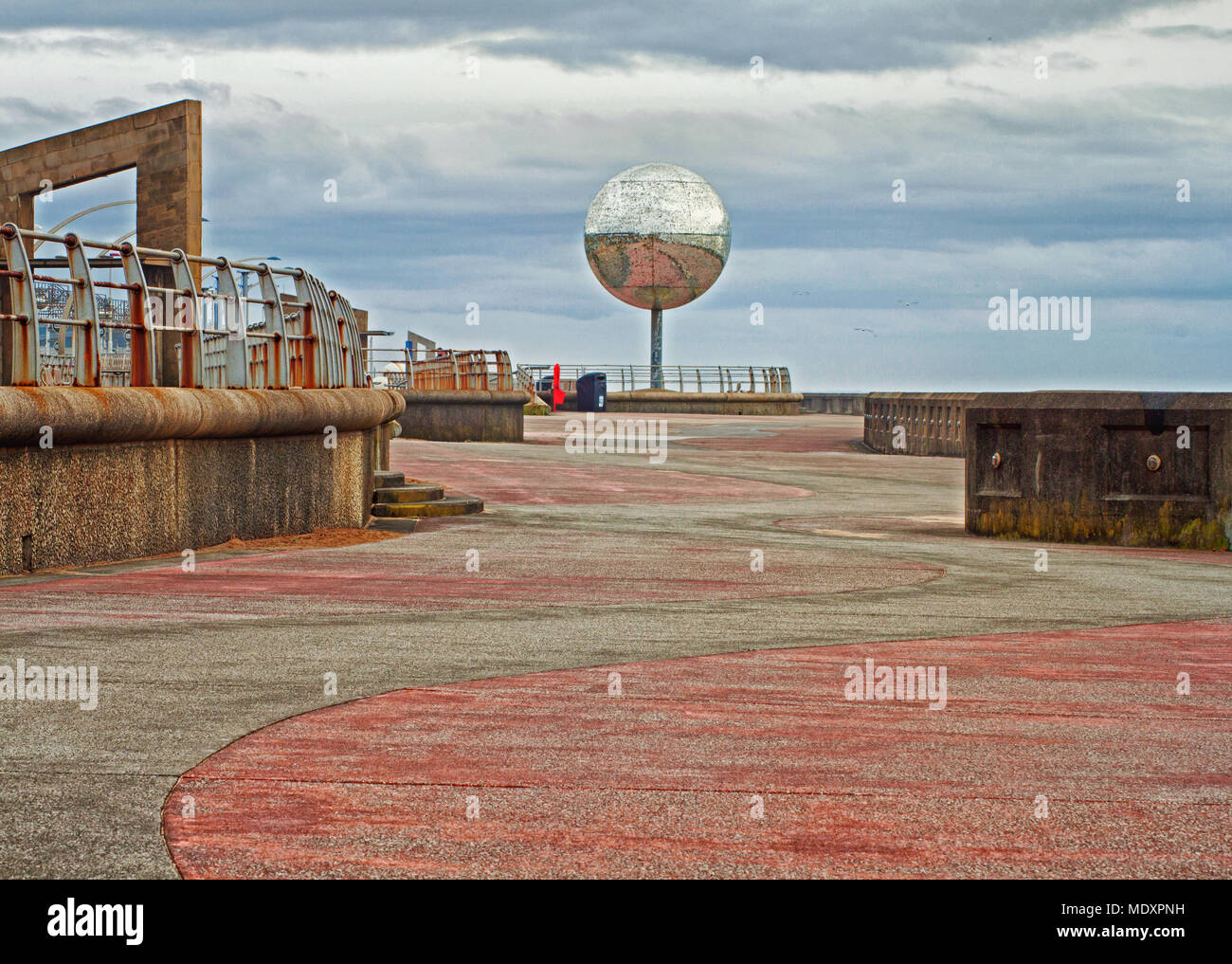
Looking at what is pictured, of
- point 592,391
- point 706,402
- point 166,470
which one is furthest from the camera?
point 706,402

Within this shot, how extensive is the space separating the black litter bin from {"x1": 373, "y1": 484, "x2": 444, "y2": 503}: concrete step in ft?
128

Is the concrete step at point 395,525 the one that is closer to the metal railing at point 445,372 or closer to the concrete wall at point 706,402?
the metal railing at point 445,372

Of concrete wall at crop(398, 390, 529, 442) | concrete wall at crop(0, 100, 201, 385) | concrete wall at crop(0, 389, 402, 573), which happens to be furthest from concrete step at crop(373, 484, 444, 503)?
Answer: concrete wall at crop(398, 390, 529, 442)

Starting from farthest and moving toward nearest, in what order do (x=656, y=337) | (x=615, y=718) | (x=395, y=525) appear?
(x=656, y=337), (x=395, y=525), (x=615, y=718)

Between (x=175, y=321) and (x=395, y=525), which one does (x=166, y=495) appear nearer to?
(x=175, y=321)

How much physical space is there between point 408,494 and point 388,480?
2.41 ft

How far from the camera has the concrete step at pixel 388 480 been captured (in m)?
15.5

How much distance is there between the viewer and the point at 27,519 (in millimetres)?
9812

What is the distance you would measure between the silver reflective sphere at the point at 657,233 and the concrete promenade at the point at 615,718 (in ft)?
187

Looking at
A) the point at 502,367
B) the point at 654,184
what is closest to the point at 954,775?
the point at 502,367

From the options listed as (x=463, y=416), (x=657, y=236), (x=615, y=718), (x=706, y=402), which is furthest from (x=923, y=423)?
(x=657, y=236)

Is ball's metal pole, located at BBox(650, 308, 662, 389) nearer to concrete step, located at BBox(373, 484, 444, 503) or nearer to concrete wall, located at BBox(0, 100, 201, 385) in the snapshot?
concrete wall, located at BBox(0, 100, 201, 385)

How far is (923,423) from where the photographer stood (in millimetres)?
29609
